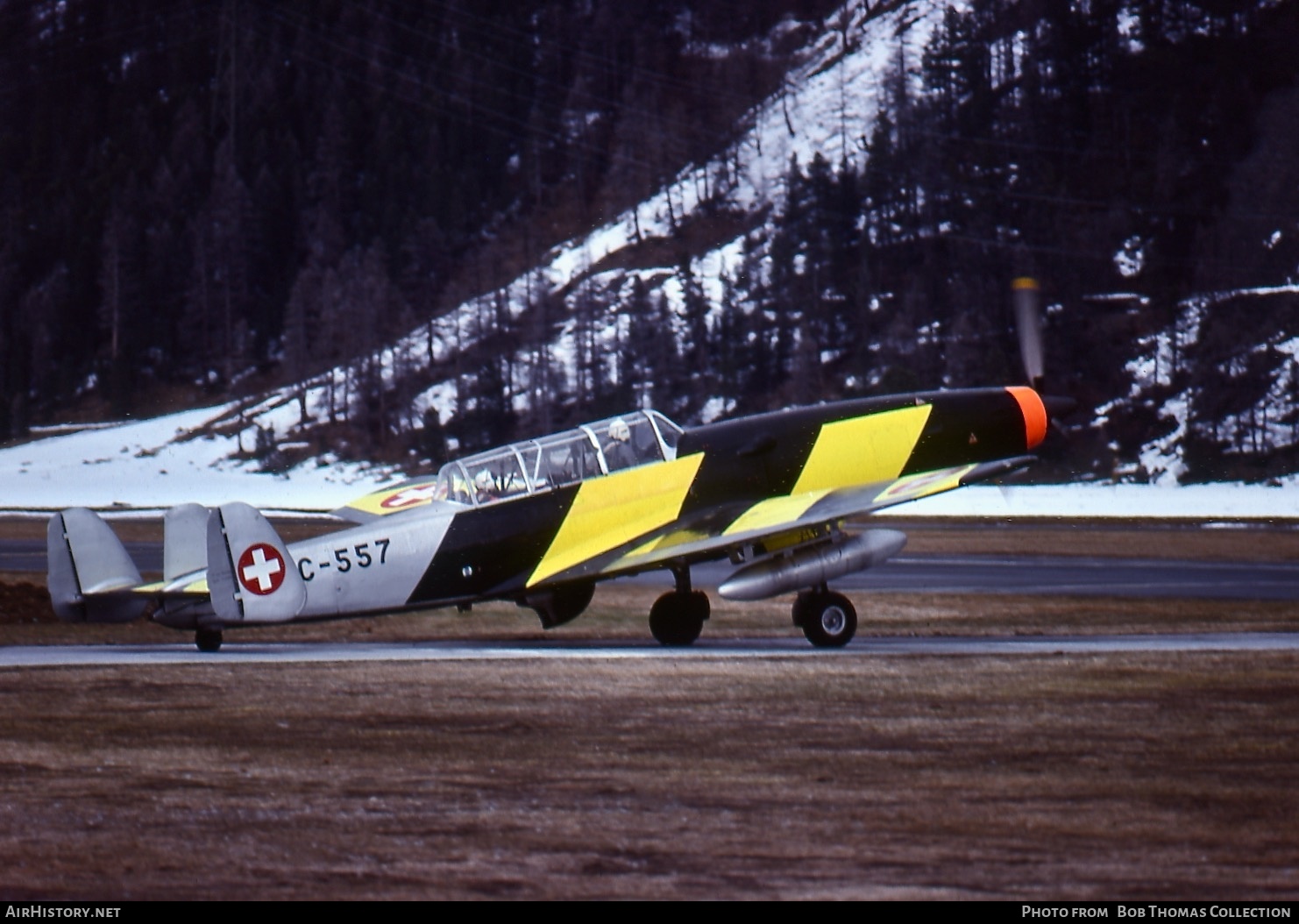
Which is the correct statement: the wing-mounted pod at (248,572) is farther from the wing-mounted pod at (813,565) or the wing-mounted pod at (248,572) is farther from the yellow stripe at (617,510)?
the wing-mounted pod at (813,565)

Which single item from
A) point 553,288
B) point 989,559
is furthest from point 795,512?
point 553,288

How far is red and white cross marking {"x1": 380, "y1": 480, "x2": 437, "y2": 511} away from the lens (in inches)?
793

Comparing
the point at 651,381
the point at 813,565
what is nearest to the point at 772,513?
the point at 813,565

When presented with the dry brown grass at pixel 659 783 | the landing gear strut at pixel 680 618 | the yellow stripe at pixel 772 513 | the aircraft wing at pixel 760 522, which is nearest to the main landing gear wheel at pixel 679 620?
the landing gear strut at pixel 680 618

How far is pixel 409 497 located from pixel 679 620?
3805 mm

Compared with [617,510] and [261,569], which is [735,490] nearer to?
[617,510]

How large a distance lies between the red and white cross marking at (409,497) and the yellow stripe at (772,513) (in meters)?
3.99

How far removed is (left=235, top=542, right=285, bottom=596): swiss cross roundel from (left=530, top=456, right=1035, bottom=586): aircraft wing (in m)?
2.93

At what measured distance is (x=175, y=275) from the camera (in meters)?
107

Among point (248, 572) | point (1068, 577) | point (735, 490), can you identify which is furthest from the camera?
point (1068, 577)

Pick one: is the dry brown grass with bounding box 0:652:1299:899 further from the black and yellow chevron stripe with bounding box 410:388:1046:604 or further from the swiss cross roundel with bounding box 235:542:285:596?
the black and yellow chevron stripe with bounding box 410:388:1046:604

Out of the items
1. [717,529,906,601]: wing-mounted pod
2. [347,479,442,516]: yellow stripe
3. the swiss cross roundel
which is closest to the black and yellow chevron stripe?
[717,529,906,601]: wing-mounted pod

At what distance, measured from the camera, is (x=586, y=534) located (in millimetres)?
18734

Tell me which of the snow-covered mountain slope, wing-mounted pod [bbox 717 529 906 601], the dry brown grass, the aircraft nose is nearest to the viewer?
the dry brown grass
